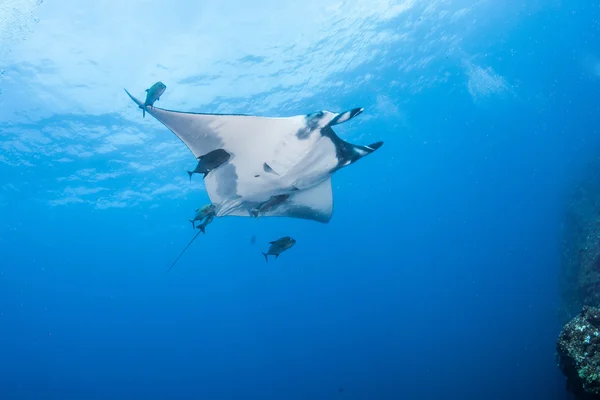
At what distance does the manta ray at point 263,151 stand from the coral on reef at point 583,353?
363 cm

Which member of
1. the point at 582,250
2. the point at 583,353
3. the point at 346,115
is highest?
the point at 346,115

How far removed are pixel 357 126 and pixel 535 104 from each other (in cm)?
2826

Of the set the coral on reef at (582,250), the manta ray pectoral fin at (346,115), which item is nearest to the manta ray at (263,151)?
the manta ray pectoral fin at (346,115)

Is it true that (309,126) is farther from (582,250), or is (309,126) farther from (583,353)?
(582,250)

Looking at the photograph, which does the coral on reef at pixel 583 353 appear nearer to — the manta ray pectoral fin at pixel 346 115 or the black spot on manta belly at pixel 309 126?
the manta ray pectoral fin at pixel 346 115

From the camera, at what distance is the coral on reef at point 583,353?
3922 millimetres

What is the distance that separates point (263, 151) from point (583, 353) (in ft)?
15.2

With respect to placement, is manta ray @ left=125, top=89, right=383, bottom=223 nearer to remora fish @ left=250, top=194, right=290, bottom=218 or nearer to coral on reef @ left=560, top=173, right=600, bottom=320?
remora fish @ left=250, top=194, right=290, bottom=218

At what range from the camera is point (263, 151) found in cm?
377

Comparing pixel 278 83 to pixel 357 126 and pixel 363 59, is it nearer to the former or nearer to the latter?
pixel 363 59

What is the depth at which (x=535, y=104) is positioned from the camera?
38469 millimetres

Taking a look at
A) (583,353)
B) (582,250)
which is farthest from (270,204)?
(582,250)

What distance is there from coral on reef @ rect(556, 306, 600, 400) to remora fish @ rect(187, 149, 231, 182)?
494 cm

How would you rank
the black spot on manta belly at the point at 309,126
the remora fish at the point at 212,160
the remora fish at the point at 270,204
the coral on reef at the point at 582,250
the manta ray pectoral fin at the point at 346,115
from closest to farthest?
the manta ray pectoral fin at the point at 346,115, the black spot on manta belly at the point at 309,126, the remora fish at the point at 212,160, the remora fish at the point at 270,204, the coral on reef at the point at 582,250
